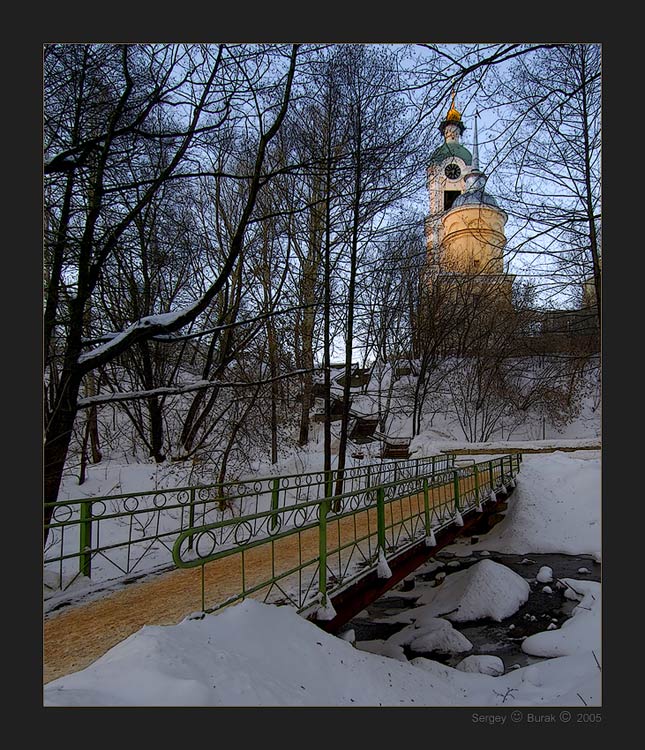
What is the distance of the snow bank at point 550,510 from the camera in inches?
244

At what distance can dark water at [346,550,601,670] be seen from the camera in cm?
371

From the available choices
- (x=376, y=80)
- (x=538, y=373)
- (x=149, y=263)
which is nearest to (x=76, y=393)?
(x=149, y=263)

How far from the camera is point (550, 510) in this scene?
23.5ft

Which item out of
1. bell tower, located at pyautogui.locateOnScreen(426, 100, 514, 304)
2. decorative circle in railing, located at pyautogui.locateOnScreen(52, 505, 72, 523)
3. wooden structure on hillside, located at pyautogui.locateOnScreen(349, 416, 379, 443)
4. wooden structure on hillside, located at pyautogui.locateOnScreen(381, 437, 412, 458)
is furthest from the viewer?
wooden structure on hillside, located at pyautogui.locateOnScreen(381, 437, 412, 458)

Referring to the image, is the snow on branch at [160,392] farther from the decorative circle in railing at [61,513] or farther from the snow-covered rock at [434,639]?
the snow-covered rock at [434,639]

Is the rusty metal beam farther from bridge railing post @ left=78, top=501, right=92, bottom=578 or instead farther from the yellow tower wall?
Answer: the yellow tower wall

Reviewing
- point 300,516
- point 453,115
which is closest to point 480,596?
point 300,516

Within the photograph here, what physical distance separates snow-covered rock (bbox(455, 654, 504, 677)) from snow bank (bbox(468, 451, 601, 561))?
2.96 metres

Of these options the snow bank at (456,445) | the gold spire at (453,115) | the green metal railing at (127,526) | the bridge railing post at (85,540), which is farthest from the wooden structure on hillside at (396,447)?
the gold spire at (453,115)

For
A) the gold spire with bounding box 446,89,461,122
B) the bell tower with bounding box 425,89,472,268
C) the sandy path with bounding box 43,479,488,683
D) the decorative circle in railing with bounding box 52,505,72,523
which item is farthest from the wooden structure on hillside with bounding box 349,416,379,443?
the gold spire with bounding box 446,89,461,122

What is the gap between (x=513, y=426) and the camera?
711cm

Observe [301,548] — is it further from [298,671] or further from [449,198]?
[449,198]

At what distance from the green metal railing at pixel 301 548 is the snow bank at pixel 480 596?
68 cm

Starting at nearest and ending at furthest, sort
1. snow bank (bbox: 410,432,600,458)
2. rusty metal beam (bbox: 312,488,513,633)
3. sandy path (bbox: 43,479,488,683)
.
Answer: sandy path (bbox: 43,479,488,683)
rusty metal beam (bbox: 312,488,513,633)
snow bank (bbox: 410,432,600,458)
